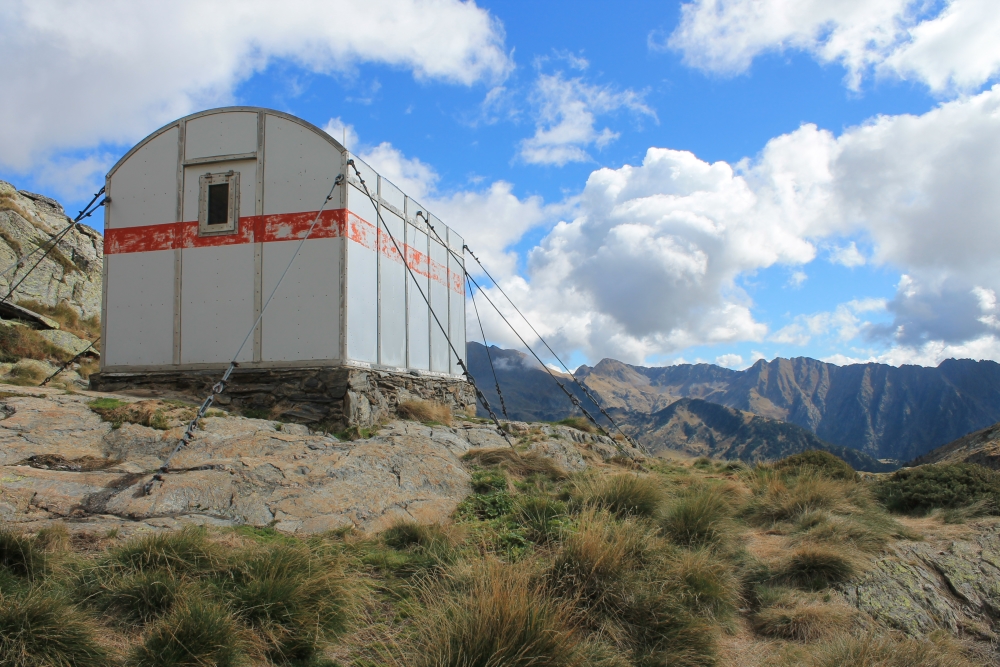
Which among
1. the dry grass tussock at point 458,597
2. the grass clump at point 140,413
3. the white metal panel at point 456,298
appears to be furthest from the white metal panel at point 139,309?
the dry grass tussock at point 458,597

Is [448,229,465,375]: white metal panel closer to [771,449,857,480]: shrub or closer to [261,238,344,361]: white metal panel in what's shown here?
[261,238,344,361]: white metal panel

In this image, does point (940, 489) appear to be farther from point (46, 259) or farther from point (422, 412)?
point (46, 259)

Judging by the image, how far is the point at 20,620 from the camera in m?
3.79

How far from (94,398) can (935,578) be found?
11988 mm

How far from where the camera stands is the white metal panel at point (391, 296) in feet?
44.6

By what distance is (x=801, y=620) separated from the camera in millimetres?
5758

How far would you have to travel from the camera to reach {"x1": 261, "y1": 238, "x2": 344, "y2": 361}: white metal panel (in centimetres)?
1194

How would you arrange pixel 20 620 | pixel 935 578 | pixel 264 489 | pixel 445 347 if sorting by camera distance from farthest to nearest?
pixel 445 347
pixel 264 489
pixel 935 578
pixel 20 620

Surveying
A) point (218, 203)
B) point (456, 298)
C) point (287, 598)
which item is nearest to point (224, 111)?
point (218, 203)

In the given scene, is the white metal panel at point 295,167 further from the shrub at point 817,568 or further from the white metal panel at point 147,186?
the shrub at point 817,568

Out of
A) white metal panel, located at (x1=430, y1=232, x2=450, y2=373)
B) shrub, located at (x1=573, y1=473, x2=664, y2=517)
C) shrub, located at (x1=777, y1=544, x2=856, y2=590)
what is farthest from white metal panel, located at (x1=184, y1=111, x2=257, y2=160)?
shrub, located at (x1=777, y1=544, x2=856, y2=590)

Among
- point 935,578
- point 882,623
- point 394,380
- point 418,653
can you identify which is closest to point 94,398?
point 394,380

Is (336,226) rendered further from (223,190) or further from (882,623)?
(882,623)

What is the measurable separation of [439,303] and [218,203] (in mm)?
6363
